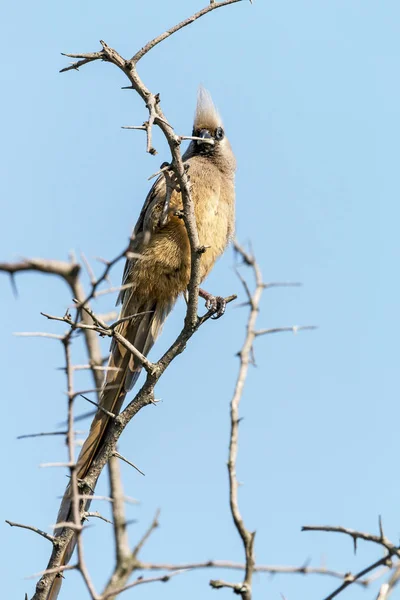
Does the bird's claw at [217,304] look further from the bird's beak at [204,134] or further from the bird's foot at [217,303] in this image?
the bird's beak at [204,134]

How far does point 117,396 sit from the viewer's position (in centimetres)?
514

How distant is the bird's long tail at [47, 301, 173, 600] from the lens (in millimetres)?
4617

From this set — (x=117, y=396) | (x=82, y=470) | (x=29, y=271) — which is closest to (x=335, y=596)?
(x=29, y=271)

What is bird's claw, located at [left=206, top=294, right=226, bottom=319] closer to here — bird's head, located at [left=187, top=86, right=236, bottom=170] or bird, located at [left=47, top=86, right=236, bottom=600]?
bird, located at [left=47, top=86, right=236, bottom=600]

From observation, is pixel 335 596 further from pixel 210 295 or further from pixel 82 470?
→ pixel 210 295

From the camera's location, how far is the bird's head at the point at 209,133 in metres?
6.18

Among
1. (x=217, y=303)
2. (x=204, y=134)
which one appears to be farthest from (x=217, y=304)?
(x=204, y=134)

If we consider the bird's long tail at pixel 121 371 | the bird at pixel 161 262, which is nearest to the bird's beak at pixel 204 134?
the bird at pixel 161 262

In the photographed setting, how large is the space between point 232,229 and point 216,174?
16.3 inches

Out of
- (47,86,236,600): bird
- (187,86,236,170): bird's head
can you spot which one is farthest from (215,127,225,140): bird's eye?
(47,86,236,600): bird

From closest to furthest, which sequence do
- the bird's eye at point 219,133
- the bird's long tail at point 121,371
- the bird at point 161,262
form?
the bird's long tail at point 121,371 < the bird at point 161,262 < the bird's eye at point 219,133

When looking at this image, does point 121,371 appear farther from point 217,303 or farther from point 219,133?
point 219,133

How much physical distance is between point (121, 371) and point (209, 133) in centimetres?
210

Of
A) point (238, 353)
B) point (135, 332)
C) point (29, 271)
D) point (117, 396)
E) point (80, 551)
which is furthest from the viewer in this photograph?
point (135, 332)
